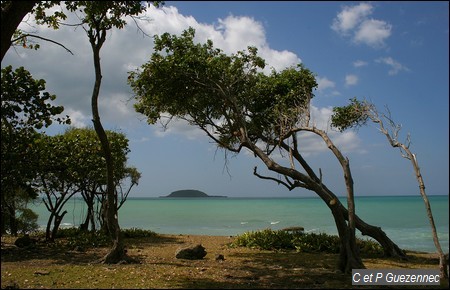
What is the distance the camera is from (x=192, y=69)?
44.4ft

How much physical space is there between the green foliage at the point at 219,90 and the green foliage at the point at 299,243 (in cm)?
465

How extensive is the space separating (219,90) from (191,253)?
19.9 ft

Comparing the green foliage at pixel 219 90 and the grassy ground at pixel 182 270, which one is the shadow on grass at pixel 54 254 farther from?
the green foliage at pixel 219 90

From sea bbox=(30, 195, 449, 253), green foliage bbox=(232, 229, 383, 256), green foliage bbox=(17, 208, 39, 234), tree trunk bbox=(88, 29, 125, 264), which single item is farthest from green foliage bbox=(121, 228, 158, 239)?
tree trunk bbox=(88, 29, 125, 264)

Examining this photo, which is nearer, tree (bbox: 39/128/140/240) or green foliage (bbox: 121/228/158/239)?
tree (bbox: 39/128/140/240)

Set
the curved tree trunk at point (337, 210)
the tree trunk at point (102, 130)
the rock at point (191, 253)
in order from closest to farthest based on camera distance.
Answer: the curved tree trunk at point (337, 210)
the tree trunk at point (102, 130)
the rock at point (191, 253)

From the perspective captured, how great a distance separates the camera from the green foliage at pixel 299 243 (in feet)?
50.3

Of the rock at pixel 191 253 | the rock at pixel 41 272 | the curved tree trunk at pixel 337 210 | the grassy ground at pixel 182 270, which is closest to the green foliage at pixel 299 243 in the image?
the grassy ground at pixel 182 270

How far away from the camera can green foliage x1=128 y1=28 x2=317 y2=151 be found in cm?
1348

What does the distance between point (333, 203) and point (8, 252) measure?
40.9 ft

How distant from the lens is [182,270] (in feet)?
34.5

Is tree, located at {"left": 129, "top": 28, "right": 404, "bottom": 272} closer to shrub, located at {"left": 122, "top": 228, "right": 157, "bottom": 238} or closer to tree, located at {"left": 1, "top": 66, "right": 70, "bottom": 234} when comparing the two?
tree, located at {"left": 1, "top": 66, "right": 70, "bottom": 234}

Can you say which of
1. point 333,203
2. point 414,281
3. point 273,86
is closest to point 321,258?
point 333,203

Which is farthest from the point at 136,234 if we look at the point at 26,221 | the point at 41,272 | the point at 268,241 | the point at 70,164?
the point at 41,272
